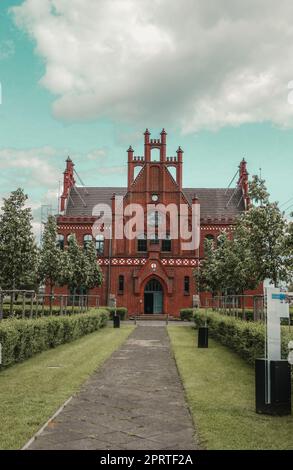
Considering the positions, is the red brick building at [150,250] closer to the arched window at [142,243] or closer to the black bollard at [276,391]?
the arched window at [142,243]

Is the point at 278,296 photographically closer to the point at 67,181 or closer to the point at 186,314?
the point at 186,314

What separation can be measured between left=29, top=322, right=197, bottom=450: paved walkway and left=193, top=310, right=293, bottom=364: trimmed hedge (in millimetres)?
Answer: 2596

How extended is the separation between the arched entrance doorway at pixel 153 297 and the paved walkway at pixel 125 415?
116ft

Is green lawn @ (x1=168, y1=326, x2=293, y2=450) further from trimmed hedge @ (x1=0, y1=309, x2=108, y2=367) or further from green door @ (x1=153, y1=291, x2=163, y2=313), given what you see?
green door @ (x1=153, y1=291, x2=163, y2=313)

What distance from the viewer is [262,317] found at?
53.4 feet

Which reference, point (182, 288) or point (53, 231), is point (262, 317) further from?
point (182, 288)

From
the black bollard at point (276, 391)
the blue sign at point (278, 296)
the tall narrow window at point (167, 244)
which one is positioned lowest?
the black bollard at point (276, 391)

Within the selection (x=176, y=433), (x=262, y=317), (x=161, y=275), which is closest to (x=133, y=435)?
(x=176, y=433)

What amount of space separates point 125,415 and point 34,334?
951 cm

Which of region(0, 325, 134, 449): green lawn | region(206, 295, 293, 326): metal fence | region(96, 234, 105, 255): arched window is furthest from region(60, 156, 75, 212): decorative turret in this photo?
region(0, 325, 134, 449): green lawn

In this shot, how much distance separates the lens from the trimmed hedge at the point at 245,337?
13.4 meters

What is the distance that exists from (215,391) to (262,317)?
602cm

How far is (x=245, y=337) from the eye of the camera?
52.2ft

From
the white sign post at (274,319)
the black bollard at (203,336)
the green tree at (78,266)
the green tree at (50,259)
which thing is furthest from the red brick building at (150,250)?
the white sign post at (274,319)
